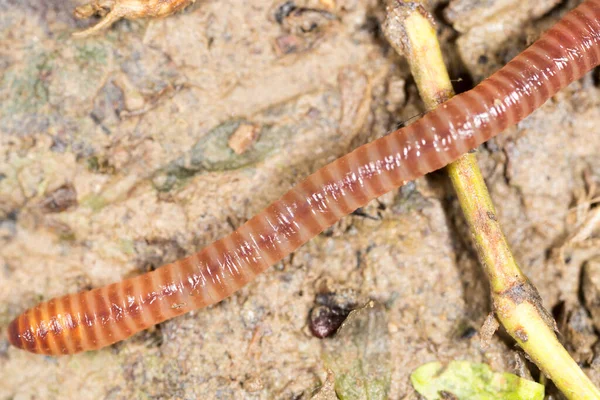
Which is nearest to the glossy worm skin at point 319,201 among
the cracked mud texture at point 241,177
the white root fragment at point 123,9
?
the cracked mud texture at point 241,177

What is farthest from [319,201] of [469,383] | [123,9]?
[123,9]

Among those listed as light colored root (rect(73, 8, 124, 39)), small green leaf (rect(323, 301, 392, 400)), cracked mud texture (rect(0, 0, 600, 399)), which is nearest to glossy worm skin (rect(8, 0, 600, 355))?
cracked mud texture (rect(0, 0, 600, 399))

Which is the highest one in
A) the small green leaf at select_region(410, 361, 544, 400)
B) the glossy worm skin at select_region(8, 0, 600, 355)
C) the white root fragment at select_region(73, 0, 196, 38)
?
the white root fragment at select_region(73, 0, 196, 38)

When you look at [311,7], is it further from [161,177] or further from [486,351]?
[486,351]

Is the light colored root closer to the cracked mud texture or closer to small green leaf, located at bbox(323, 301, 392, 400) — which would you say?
the cracked mud texture

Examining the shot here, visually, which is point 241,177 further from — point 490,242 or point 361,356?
point 490,242

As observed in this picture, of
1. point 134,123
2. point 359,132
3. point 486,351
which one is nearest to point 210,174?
point 134,123
